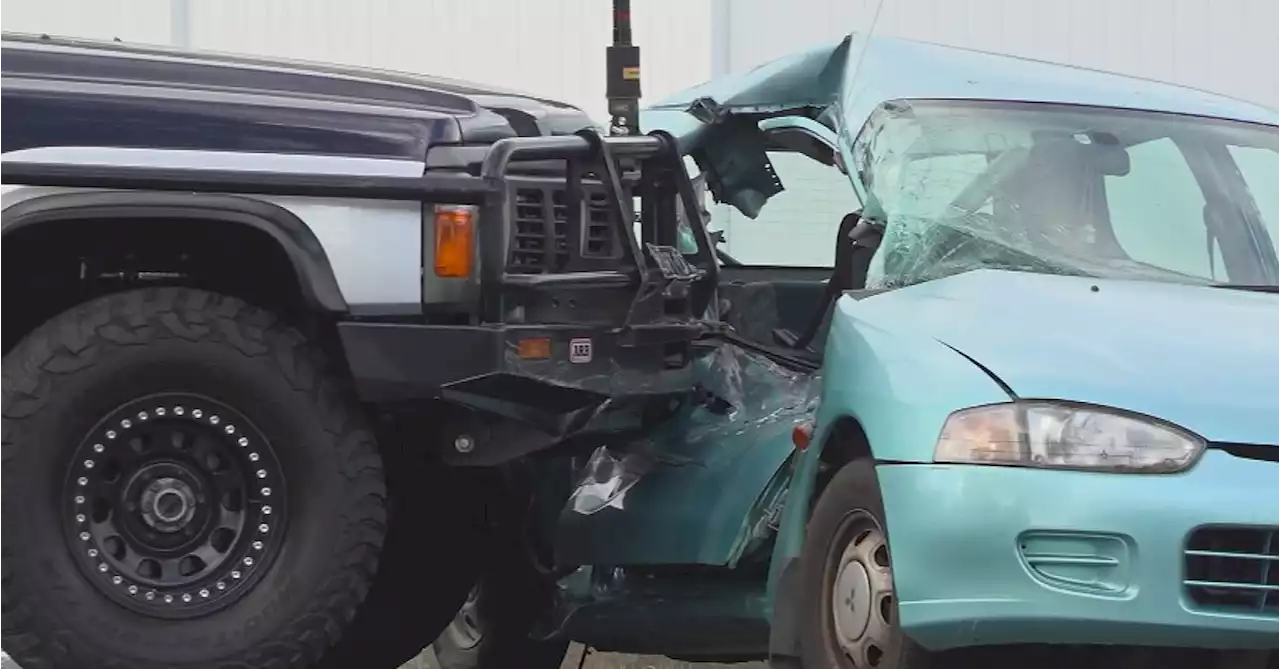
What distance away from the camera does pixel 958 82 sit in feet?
17.7

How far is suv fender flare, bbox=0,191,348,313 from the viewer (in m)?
4.53

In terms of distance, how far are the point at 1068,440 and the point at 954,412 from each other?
0.79ft

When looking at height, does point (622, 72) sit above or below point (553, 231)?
above

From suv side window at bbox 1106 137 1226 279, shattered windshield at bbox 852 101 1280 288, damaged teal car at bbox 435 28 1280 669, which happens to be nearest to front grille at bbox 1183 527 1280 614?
damaged teal car at bbox 435 28 1280 669

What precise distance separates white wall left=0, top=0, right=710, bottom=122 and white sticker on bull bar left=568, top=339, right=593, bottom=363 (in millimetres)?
7526

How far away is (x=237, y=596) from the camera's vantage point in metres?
4.61

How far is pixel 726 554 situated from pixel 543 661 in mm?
1469

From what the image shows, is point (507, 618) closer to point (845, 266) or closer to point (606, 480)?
point (606, 480)

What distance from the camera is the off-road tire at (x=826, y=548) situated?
Answer: 13.6 feet

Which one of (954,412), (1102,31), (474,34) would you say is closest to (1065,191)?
(954,412)

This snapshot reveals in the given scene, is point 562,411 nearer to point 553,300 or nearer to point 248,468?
point 553,300

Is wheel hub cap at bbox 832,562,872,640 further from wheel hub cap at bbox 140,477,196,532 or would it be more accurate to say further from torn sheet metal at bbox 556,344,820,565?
wheel hub cap at bbox 140,477,196,532

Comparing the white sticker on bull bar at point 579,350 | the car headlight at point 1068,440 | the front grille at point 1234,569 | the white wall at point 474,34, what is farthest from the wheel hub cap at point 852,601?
the white wall at point 474,34

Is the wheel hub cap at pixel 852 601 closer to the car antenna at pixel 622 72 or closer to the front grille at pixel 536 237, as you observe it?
the front grille at pixel 536 237
